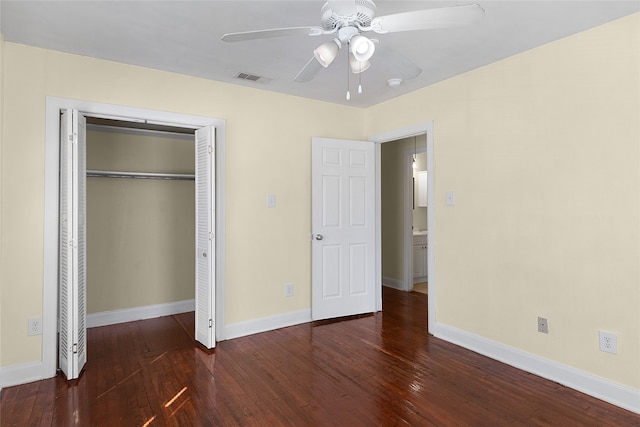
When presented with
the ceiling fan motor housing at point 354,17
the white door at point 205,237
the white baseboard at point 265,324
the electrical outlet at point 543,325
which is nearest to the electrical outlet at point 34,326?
the white door at point 205,237

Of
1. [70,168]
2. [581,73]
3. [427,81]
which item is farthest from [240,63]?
[581,73]

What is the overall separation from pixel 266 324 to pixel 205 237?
45.4 inches

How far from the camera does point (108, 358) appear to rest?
10.5 ft

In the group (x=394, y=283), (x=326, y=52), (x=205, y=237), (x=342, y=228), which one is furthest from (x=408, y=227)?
(x=326, y=52)

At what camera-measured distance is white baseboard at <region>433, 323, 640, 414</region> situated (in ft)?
8.04

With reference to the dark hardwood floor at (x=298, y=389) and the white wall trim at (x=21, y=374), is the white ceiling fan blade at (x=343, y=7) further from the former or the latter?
the white wall trim at (x=21, y=374)

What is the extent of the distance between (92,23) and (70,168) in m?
1.03

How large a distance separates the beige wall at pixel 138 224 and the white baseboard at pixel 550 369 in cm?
320

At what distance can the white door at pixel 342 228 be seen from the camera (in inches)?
167

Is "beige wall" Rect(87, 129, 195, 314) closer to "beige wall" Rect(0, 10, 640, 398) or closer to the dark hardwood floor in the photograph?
the dark hardwood floor

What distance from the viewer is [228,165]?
375 cm

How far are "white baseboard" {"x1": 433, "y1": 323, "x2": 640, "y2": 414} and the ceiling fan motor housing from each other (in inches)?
108

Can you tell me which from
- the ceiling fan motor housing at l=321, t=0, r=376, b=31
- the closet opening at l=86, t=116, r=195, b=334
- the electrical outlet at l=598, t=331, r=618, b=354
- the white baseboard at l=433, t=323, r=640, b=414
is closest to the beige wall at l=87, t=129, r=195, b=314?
→ the closet opening at l=86, t=116, r=195, b=334

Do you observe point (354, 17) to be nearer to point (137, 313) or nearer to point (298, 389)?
point (298, 389)
